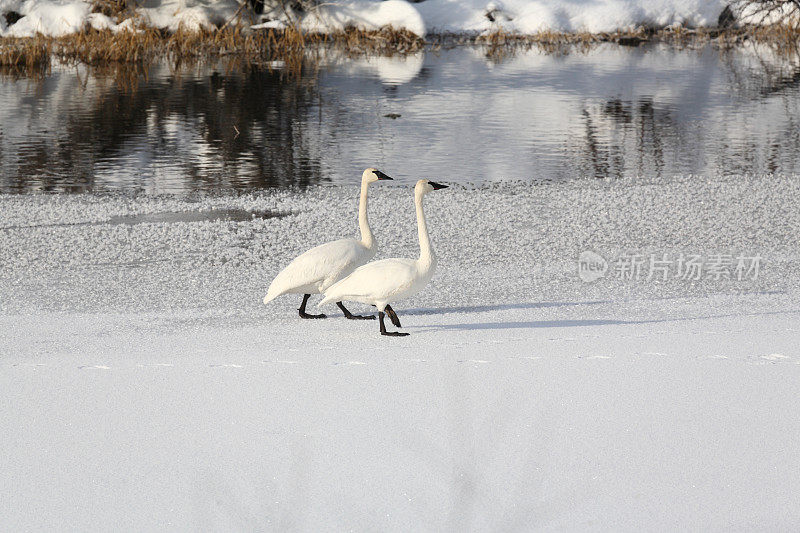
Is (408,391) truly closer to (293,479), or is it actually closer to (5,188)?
(293,479)

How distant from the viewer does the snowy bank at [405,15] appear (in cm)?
3098

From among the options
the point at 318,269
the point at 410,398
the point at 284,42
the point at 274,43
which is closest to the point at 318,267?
the point at 318,269

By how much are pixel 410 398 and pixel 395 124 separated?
13.1 m

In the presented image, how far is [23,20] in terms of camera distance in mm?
31375

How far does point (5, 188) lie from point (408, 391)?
29.6 feet

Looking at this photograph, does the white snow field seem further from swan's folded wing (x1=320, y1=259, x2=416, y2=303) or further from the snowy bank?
the snowy bank

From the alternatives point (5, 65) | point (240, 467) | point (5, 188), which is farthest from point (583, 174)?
point (5, 65)

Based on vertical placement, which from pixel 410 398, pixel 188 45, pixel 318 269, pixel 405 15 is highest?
pixel 405 15

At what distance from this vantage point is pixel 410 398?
4332mm

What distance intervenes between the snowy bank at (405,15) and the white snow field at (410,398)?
23.4 meters

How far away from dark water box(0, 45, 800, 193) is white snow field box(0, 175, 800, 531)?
4.59 metres

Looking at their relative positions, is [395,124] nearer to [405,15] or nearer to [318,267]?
[318,267]

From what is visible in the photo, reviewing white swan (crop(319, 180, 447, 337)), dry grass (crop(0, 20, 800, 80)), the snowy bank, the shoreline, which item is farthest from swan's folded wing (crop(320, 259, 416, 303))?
the snowy bank

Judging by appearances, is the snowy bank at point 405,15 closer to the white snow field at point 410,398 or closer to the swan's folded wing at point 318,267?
the white snow field at point 410,398
